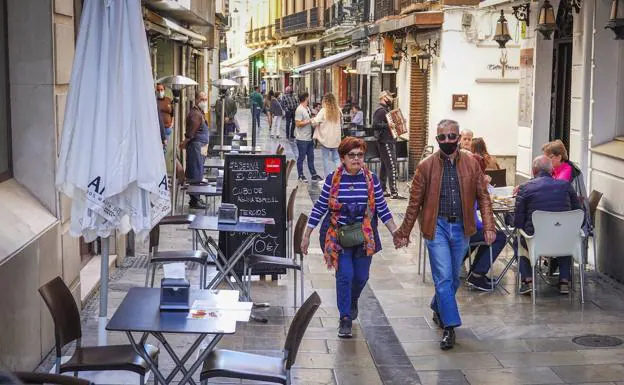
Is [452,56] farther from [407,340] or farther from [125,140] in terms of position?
[125,140]

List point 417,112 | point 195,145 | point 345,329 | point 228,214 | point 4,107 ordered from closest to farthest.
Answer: point 4,107 → point 345,329 → point 228,214 → point 195,145 → point 417,112

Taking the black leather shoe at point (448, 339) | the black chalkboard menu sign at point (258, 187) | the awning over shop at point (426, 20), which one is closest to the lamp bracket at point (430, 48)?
the awning over shop at point (426, 20)

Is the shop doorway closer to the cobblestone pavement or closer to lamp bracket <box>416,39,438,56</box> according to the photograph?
the cobblestone pavement

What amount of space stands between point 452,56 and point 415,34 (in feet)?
6.50

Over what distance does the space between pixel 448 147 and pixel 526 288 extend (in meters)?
2.76

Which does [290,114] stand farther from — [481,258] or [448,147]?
[448,147]

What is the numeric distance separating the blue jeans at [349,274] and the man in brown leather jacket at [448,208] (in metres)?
0.58

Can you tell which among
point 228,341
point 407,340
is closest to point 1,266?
point 228,341

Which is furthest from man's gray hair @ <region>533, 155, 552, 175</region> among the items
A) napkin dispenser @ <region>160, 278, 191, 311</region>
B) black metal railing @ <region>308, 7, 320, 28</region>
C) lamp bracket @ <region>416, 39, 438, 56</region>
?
black metal railing @ <region>308, 7, 320, 28</region>

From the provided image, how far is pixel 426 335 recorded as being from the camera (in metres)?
8.86

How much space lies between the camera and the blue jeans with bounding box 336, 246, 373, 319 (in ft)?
27.7

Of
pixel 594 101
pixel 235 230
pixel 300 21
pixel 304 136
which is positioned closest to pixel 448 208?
pixel 235 230

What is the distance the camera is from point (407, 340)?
8695 millimetres

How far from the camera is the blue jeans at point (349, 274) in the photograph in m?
8.45
